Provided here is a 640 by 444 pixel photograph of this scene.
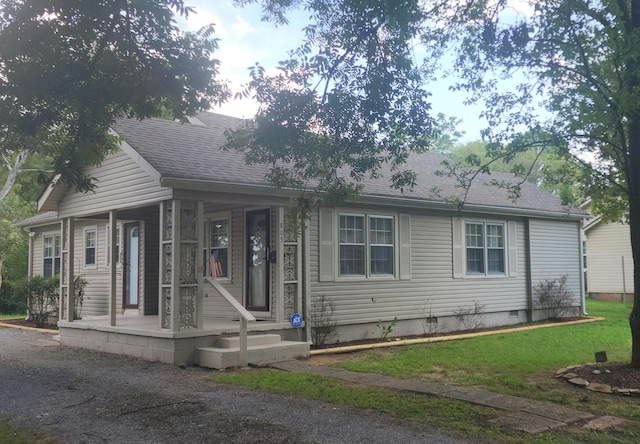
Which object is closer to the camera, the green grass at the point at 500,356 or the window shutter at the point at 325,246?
the green grass at the point at 500,356

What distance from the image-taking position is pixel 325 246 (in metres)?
11.7

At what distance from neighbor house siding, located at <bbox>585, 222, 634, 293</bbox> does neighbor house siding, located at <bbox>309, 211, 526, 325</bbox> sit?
37.9ft

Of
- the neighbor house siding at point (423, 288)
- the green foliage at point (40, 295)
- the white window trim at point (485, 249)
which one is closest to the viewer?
the neighbor house siding at point (423, 288)

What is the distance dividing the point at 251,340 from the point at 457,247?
6365 mm

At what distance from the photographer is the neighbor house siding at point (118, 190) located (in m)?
10.2

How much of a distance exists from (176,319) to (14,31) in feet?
15.7

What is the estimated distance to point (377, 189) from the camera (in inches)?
500

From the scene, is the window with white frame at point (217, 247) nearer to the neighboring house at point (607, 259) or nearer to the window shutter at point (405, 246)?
the window shutter at point (405, 246)

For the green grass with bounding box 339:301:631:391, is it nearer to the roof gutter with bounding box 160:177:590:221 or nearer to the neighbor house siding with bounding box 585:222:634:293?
the roof gutter with bounding box 160:177:590:221

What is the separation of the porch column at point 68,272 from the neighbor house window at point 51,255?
4.86 metres

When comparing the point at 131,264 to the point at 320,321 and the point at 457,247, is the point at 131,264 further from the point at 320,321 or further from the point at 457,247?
the point at 457,247

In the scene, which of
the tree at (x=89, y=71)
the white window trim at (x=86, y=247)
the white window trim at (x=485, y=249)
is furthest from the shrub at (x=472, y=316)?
the white window trim at (x=86, y=247)

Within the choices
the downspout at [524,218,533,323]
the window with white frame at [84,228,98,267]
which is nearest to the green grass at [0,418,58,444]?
the window with white frame at [84,228,98,267]

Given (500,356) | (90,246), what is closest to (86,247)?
(90,246)
